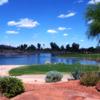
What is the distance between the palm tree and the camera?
29.2 meters

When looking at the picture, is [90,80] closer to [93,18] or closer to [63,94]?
[63,94]

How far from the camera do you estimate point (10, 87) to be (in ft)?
55.8

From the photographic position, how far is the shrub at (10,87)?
1689cm

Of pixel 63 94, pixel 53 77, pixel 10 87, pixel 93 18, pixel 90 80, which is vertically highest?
pixel 93 18

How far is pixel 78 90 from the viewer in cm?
1739

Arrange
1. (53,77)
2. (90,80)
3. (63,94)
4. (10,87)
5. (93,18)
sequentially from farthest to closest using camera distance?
1. (93,18)
2. (53,77)
3. (90,80)
4. (10,87)
5. (63,94)

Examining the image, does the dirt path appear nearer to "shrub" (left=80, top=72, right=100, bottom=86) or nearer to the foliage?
Answer: "shrub" (left=80, top=72, right=100, bottom=86)

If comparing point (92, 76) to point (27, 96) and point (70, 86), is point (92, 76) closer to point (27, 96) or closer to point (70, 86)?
point (70, 86)

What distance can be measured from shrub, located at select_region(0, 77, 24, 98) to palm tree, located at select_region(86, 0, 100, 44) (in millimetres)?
13151

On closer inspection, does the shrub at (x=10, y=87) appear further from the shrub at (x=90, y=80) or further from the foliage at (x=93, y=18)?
the foliage at (x=93, y=18)

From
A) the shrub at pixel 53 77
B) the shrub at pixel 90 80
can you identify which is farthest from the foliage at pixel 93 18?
the shrub at pixel 90 80

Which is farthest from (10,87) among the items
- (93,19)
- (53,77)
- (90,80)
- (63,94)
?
(93,19)

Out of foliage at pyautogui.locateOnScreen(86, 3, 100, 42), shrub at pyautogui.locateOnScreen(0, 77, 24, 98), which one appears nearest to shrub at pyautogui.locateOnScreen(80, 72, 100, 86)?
shrub at pyautogui.locateOnScreen(0, 77, 24, 98)

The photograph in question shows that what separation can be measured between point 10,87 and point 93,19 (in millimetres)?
14727
